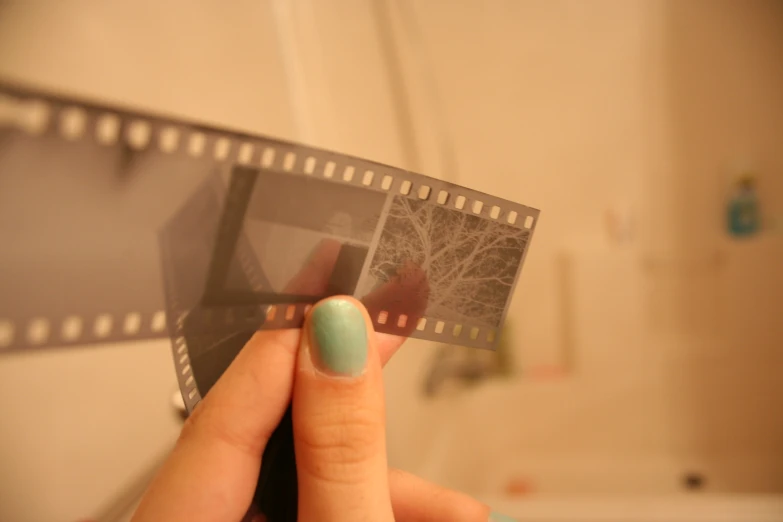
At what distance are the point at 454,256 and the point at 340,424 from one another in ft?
0.49

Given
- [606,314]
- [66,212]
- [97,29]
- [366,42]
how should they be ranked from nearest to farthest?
[66,212], [97,29], [366,42], [606,314]

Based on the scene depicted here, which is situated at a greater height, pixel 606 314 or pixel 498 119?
pixel 498 119

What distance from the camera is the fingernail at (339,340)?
302mm

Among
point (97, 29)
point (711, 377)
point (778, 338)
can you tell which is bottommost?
point (711, 377)

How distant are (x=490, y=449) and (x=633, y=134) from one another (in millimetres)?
996

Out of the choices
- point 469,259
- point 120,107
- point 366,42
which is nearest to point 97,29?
point 120,107

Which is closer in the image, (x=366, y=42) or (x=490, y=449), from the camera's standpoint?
(x=366, y=42)

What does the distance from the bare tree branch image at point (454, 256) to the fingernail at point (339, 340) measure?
5 cm

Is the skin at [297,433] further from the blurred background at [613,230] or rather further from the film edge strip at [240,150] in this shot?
the blurred background at [613,230]

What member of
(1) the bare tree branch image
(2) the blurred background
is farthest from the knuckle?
(2) the blurred background

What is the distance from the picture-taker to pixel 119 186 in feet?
0.91

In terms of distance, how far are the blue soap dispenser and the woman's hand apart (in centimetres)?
133

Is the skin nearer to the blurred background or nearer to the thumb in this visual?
the thumb

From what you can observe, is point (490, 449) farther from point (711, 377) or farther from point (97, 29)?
point (97, 29)
